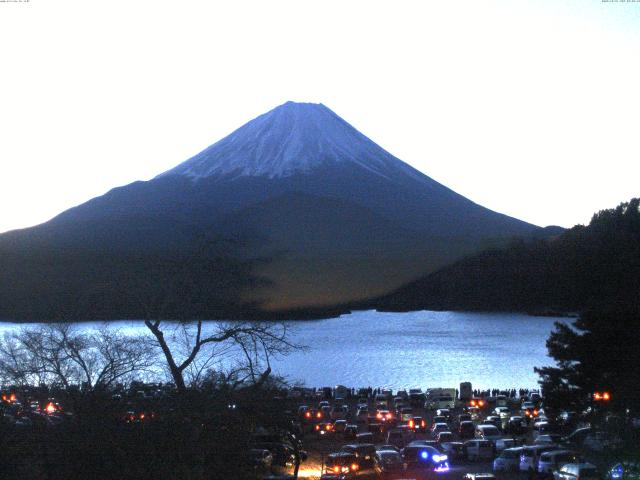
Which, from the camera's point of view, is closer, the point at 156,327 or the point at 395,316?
the point at 156,327

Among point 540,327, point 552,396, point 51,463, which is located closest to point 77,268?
point 51,463

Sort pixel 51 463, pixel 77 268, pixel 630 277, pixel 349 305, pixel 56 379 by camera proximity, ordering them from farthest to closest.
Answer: pixel 349 305 < pixel 630 277 < pixel 77 268 < pixel 56 379 < pixel 51 463

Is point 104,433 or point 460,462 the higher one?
point 104,433

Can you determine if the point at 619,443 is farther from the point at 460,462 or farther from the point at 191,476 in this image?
the point at 191,476

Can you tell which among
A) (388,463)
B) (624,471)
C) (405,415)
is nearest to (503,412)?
(405,415)

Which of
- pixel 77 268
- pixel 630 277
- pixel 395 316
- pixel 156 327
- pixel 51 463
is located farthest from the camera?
pixel 395 316

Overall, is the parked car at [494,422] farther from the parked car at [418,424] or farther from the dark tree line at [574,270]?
the dark tree line at [574,270]

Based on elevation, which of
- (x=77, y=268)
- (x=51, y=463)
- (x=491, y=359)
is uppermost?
(x=77, y=268)
